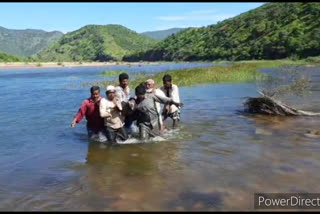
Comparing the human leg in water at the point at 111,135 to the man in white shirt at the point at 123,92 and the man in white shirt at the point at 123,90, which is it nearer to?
the man in white shirt at the point at 123,92

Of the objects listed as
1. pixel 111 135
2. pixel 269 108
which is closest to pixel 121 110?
pixel 111 135

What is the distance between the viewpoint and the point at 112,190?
6.20 m

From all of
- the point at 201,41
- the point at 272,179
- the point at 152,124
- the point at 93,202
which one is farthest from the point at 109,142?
the point at 201,41

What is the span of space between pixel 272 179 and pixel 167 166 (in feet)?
6.86

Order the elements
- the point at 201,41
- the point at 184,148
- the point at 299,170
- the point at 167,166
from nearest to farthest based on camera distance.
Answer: the point at 299,170 < the point at 167,166 < the point at 184,148 < the point at 201,41

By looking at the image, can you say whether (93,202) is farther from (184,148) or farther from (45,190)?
(184,148)

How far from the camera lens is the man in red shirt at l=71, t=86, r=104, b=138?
30.3 ft

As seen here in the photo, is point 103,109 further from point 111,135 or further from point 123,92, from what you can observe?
point 123,92

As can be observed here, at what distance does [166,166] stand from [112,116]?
228cm

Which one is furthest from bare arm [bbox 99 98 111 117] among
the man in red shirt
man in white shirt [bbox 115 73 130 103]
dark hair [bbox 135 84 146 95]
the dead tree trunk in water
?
the dead tree trunk in water

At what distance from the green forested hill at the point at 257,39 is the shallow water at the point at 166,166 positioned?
53150 millimetres

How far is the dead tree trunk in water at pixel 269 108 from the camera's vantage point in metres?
12.6

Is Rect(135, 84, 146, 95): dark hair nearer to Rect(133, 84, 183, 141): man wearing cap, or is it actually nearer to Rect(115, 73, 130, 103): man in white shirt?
Rect(133, 84, 183, 141): man wearing cap

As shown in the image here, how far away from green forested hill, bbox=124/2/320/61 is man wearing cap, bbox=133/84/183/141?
54.5 metres
